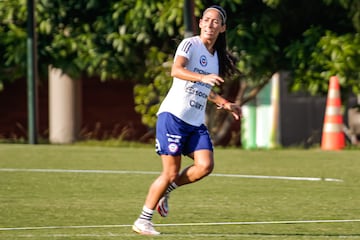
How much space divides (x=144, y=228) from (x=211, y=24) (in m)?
1.61

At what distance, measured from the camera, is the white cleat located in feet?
31.0

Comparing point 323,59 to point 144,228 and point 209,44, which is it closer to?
point 209,44

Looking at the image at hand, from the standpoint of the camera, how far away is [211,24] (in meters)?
9.69

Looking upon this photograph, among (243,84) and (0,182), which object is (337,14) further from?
(0,182)

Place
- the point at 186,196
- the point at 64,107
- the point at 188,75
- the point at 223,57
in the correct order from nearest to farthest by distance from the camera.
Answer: the point at 188,75
the point at 223,57
the point at 186,196
the point at 64,107

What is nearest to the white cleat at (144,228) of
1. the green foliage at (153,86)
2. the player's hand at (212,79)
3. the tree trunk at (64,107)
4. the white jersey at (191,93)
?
the white jersey at (191,93)

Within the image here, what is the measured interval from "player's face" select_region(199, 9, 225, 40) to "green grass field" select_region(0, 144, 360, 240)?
58.2 inches

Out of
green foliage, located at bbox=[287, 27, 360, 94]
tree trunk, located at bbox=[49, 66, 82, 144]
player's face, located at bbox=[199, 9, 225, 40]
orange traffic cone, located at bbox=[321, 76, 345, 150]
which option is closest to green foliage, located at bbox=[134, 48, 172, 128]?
green foliage, located at bbox=[287, 27, 360, 94]

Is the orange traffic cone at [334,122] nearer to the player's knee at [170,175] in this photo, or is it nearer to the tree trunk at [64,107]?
the tree trunk at [64,107]

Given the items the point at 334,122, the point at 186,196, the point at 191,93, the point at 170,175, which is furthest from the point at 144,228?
the point at 334,122

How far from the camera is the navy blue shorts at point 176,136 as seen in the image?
9.62 metres

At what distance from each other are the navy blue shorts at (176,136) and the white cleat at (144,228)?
0.54 metres

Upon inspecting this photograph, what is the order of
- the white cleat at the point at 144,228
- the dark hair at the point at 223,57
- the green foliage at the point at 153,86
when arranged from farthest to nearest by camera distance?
the green foliage at the point at 153,86, the dark hair at the point at 223,57, the white cleat at the point at 144,228

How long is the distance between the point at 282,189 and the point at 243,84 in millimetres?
10466
